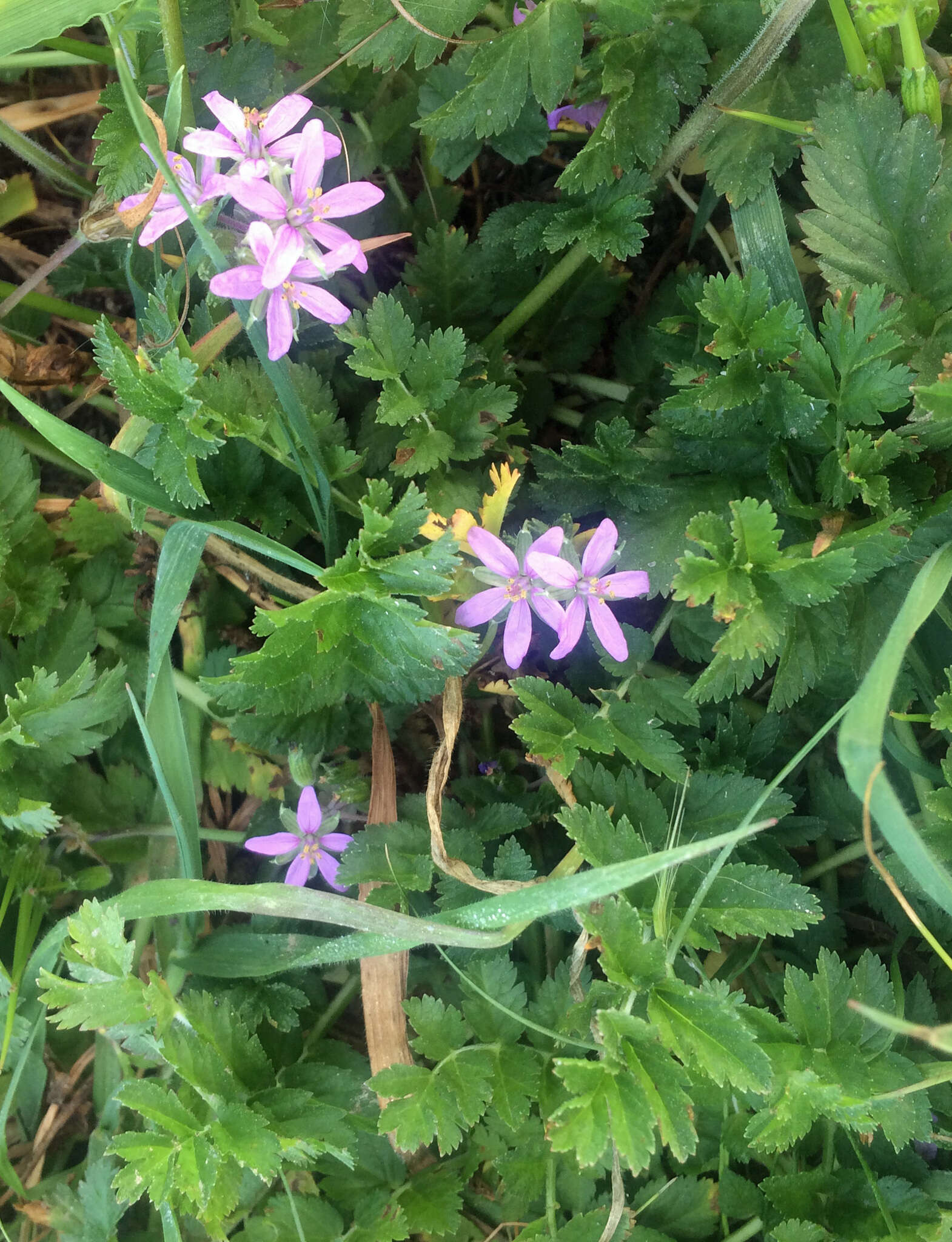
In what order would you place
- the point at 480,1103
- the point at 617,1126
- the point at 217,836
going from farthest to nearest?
the point at 217,836 < the point at 480,1103 < the point at 617,1126

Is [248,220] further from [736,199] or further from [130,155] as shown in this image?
[736,199]

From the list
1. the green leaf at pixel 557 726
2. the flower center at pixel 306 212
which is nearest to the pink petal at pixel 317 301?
the flower center at pixel 306 212

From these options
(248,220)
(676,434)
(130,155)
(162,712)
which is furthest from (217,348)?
(676,434)

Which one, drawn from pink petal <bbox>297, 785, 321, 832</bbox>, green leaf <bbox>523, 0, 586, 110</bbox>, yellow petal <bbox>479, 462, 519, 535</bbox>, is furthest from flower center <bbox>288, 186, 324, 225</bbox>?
pink petal <bbox>297, 785, 321, 832</bbox>

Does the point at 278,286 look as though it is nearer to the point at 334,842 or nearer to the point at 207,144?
the point at 207,144

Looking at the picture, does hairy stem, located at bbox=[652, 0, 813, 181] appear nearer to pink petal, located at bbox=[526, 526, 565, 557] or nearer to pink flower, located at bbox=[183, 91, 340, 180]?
pink flower, located at bbox=[183, 91, 340, 180]

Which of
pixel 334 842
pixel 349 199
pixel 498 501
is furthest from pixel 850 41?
pixel 334 842

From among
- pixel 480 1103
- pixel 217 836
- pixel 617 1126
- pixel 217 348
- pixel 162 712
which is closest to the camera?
pixel 617 1126
